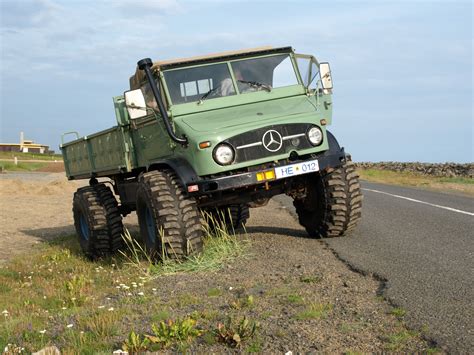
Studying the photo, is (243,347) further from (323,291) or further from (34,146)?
(34,146)

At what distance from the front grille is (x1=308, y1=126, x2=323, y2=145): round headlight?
0.16ft

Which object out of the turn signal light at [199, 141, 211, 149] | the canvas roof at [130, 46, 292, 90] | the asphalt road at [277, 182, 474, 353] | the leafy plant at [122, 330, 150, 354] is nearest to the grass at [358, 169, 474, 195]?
the asphalt road at [277, 182, 474, 353]

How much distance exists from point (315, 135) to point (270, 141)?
64 cm

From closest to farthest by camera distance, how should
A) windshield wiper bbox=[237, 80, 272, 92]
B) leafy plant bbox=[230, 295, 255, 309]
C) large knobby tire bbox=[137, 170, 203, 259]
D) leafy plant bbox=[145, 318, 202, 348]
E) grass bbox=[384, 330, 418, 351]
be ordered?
grass bbox=[384, 330, 418, 351] < leafy plant bbox=[145, 318, 202, 348] < leafy plant bbox=[230, 295, 255, 309] < large knobby tire bbox=[137, 170, 203, 259] < windshield wiper bbox=[237, 80, 272, 92]

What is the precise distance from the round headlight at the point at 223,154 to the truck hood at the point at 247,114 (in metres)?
0.23

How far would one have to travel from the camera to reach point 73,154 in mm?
12000

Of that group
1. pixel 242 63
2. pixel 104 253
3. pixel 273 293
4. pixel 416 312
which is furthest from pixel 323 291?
pixel 104 253

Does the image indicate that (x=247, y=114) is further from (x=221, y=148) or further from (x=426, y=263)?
(x=426, y=263)

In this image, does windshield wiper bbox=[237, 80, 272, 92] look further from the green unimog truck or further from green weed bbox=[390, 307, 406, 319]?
green weed bbox=[390, 307, 406, 319]

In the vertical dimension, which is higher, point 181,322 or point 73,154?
point 73,154

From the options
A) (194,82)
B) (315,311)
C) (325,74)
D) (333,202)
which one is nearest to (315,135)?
(333,202)

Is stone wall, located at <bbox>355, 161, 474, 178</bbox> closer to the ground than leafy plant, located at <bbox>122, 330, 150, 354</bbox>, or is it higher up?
closer to the ground

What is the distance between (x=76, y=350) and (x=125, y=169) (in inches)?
205

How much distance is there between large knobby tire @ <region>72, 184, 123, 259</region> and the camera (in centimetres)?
986
